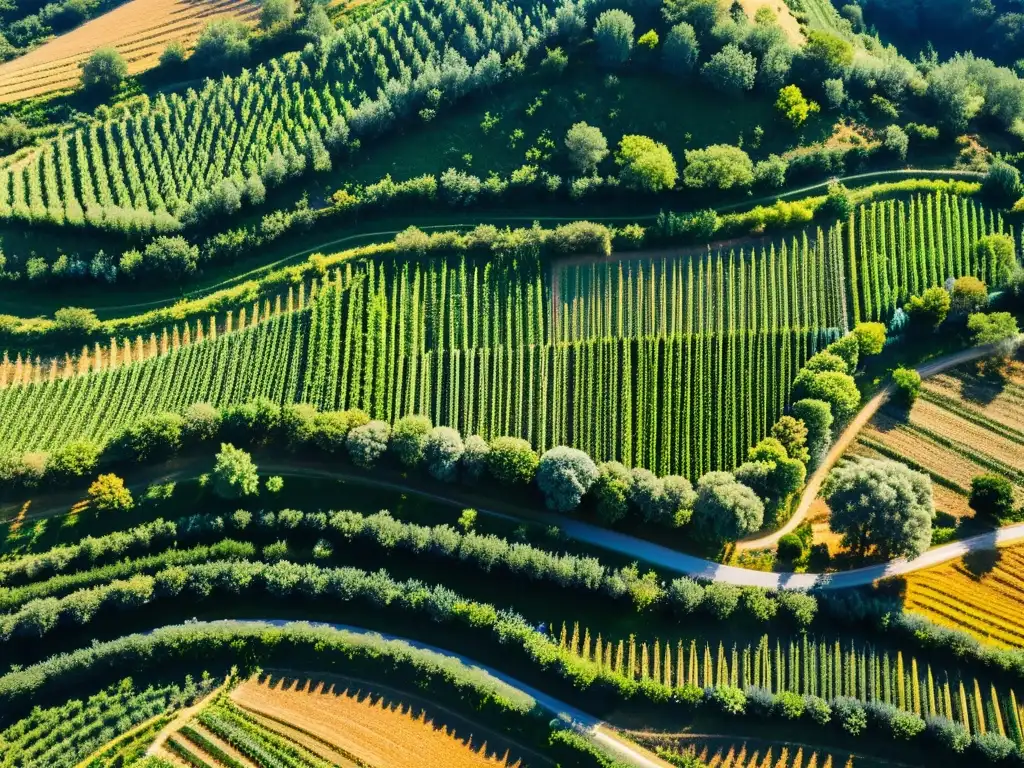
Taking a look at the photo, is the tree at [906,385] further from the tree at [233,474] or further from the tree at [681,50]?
the tree at [233,474]

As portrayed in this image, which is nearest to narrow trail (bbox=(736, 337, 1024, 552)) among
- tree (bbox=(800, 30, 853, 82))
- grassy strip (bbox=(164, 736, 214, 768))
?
tree (bbox=(800, 30, 853, 82))

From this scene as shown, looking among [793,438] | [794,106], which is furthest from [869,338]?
[794,106]

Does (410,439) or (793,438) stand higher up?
(410,439)

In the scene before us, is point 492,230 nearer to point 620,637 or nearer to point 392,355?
point 392,355

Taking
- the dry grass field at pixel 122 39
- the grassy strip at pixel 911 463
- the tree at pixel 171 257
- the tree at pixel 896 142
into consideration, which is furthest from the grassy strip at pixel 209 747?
the tree at pixel 896 142

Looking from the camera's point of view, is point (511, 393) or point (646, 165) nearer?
point (511, 393)

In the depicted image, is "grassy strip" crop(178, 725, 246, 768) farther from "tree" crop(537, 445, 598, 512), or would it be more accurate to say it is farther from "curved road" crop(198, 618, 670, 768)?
"tree" crop(537, 445, 598, 512)

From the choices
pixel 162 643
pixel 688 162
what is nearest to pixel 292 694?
pixel 162 643

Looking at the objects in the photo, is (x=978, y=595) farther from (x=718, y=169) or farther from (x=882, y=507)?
(x=718, y=169)
